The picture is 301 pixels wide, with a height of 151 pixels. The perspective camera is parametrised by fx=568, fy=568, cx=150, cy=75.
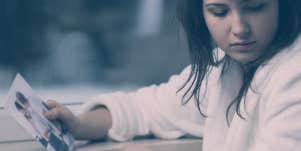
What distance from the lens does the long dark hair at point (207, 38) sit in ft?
3.32

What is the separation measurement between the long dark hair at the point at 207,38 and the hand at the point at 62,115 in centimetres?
26

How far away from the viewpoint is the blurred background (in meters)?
1.39

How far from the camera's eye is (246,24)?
38.5 inches

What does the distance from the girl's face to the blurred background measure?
18.8 inches

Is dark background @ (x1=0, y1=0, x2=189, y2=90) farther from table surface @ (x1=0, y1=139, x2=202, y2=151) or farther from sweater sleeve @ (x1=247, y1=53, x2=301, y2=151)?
sweater sleeve @ (x1=247, y1=53, x2=301, y2=151)

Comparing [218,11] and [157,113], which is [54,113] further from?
[218,11]

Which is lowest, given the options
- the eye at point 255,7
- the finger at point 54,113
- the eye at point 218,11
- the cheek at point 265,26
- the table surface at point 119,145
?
the table surface at point 119,145

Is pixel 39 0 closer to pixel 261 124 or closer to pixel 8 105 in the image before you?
pixel 8 105

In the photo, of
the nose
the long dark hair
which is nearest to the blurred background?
the long dark hair

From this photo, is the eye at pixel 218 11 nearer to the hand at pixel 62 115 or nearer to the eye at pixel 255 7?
the eye at pixel 255 7

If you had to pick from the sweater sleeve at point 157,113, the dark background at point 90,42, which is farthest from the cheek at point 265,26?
the dark background at point 90,42

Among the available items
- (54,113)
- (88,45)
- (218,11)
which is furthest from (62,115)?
(218,11)

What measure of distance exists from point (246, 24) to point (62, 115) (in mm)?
453

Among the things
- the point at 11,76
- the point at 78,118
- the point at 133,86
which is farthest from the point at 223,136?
the point at 11,76
